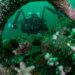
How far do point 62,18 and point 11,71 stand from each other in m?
0.50

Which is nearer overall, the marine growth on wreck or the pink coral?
the marine growth on wreck

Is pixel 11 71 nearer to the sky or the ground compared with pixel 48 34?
nearer to the ground

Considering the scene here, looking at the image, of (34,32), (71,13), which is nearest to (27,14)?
(34,32)

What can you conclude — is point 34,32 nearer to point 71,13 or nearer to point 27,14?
point 27,14

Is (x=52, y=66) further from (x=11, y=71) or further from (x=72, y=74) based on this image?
(x=11, y=71)

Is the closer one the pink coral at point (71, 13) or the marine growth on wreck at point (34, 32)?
the marine growth on wreck at point (34, 32)

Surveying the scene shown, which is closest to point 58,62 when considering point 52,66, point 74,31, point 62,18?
point 52,66

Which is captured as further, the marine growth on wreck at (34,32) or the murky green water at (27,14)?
the murky green water at (27,14)

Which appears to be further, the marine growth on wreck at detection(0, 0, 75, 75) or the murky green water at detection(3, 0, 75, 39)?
the murky green water at detection(3, 0, 75, 39)

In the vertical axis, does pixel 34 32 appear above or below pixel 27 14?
below

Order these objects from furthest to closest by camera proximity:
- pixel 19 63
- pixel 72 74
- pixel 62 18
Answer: pixel 62 18 → pixel 19 63 → pixel 72 74

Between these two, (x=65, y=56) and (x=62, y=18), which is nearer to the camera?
(x=65, y=56)

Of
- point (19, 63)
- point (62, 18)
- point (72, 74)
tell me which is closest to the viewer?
point (72, 74)

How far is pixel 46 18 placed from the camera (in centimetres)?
212
